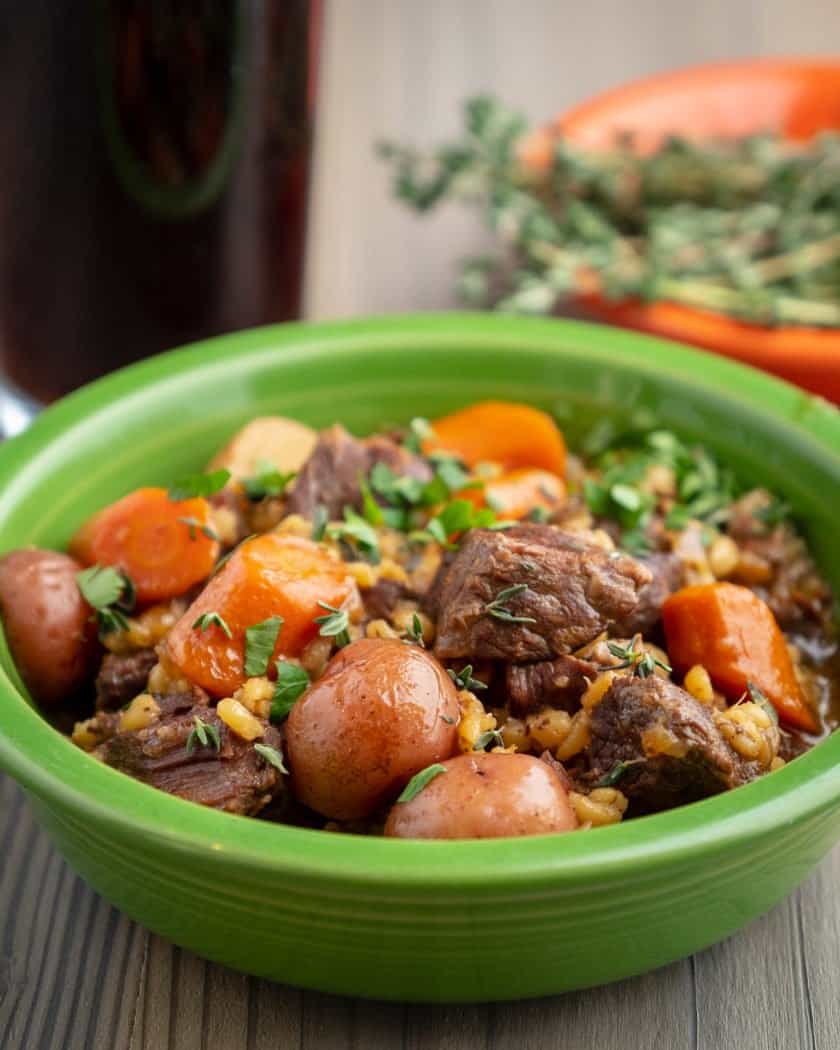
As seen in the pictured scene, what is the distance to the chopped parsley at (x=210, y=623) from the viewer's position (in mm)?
2494

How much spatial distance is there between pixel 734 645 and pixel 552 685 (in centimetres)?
36

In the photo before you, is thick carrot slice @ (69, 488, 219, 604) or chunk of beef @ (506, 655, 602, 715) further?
thick carrot slice @ (69, 488, 219, 604)

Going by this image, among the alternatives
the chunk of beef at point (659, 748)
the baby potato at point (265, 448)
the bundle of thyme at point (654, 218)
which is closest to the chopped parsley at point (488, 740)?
the chunk of beef at point (659, 748)

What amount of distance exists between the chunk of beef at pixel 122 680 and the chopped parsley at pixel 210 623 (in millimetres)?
169

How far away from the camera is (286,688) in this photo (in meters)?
2.45

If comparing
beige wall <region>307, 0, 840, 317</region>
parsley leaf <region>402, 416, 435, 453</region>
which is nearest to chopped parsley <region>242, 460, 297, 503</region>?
parsley leaf <region>402, 416, 435, 453</region>

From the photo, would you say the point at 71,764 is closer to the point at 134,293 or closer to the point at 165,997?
the point at 165,997

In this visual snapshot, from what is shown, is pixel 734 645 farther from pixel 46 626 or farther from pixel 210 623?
pixel 46 626

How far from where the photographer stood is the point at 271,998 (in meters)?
2.41

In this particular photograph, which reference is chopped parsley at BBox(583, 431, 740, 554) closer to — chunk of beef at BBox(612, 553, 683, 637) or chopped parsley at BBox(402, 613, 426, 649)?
chunk of beef at BBox(612, 553, 683, 637)

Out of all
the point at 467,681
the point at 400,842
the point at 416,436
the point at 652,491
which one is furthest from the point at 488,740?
the point at 416,436

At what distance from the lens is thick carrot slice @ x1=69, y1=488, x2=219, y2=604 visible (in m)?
2.75

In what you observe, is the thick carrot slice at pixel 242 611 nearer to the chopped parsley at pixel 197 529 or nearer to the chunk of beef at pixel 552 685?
the chopped parsley at pixel 197 529

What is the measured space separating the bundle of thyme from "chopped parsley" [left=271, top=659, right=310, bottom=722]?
1.67 meters
